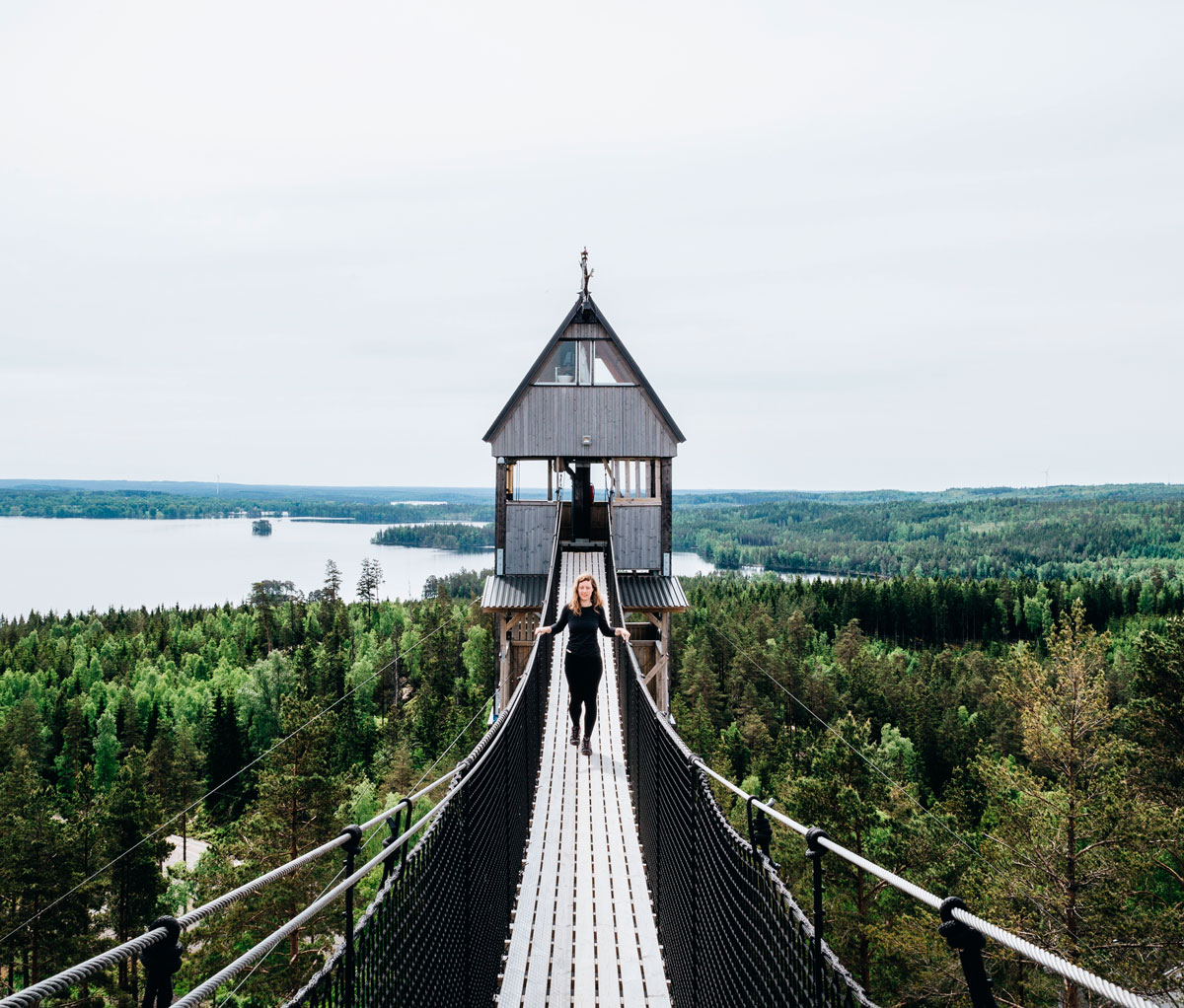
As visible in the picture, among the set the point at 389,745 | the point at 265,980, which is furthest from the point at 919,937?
the point at 389,745

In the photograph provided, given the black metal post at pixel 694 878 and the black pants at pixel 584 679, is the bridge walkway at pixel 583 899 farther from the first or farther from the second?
the black pants at pixel 584 679

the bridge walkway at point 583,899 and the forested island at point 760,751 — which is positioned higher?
the bridge walkway at point 583,899

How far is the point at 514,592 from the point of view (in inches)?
606

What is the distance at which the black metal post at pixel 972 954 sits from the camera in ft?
5.94

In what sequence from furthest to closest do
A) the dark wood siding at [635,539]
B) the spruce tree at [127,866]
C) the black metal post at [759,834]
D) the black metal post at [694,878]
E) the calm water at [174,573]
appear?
the calm water at [174,573] < the spruce tree at [127,866] < the dark wood siding at [635,539] < the black metal post at [694,878] < the black metal post at [759,834]

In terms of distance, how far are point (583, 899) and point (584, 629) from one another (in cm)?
223

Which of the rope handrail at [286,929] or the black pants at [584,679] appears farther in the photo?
the black pants at [584,679]

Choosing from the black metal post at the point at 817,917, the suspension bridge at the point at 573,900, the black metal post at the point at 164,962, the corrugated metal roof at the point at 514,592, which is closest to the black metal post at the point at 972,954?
the suspension bridge at the point at 573,900

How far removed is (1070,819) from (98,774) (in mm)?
52561

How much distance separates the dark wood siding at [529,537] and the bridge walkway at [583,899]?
7.38 m

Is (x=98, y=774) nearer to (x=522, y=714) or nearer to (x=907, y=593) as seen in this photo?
(x=522, y=714)

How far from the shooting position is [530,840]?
21.5 feet

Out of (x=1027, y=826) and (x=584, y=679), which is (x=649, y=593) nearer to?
(x=584, y=679)

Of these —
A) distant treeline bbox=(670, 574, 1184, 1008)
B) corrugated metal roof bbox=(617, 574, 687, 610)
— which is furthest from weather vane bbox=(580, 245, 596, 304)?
distant treeline bbox=(670, 574, 1184, 1008)
